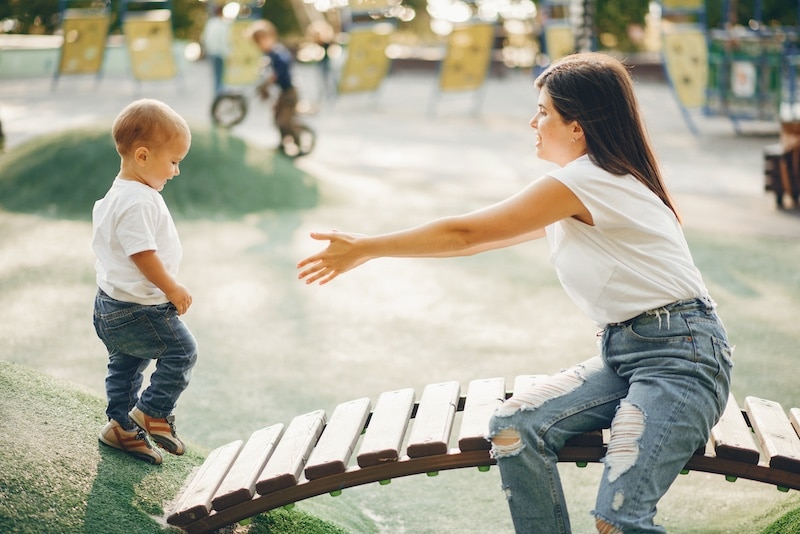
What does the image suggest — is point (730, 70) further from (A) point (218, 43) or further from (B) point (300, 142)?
(A) point (218, 43)

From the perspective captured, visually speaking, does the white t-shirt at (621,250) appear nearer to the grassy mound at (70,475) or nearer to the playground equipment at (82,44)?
the grassy mound at (70,475)

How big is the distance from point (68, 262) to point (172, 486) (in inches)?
154

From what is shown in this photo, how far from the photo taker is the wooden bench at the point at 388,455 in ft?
9.25

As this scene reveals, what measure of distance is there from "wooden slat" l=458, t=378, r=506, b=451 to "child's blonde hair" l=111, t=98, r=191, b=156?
1.27 metres

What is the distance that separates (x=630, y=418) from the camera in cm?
257

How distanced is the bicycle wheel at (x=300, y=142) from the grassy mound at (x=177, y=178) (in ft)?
5.60

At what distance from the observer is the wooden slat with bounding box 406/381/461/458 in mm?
2875

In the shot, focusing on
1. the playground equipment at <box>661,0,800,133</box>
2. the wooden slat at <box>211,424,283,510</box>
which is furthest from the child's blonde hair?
the playground equipment at <box>661,0,800,133</box>

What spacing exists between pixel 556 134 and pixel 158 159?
126 centimetres

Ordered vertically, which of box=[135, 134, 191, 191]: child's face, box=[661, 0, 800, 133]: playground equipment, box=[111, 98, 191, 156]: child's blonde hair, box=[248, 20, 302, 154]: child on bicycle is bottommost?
box=[661, 0, 800, 133]: playground equipment

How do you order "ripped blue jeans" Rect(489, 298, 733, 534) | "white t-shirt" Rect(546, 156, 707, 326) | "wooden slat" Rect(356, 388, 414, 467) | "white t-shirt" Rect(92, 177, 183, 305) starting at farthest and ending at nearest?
1. "white t-shirt" Rect(92, 177, 183, 305)
2. "wooden slat" Rect(356, 388, 414, 467)
3. "white t-shirt" Rect(546, 156, 707, 326)
4. "ripped blue jeans" Rect(489, 298, 733, 534)

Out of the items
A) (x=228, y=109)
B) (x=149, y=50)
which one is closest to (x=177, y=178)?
(x=228, y=109)

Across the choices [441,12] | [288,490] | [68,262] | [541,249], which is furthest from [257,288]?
[441,12]

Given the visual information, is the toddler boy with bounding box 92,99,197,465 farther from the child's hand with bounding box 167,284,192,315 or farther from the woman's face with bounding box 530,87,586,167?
the woman's face with bounding box 530,87,586,167
